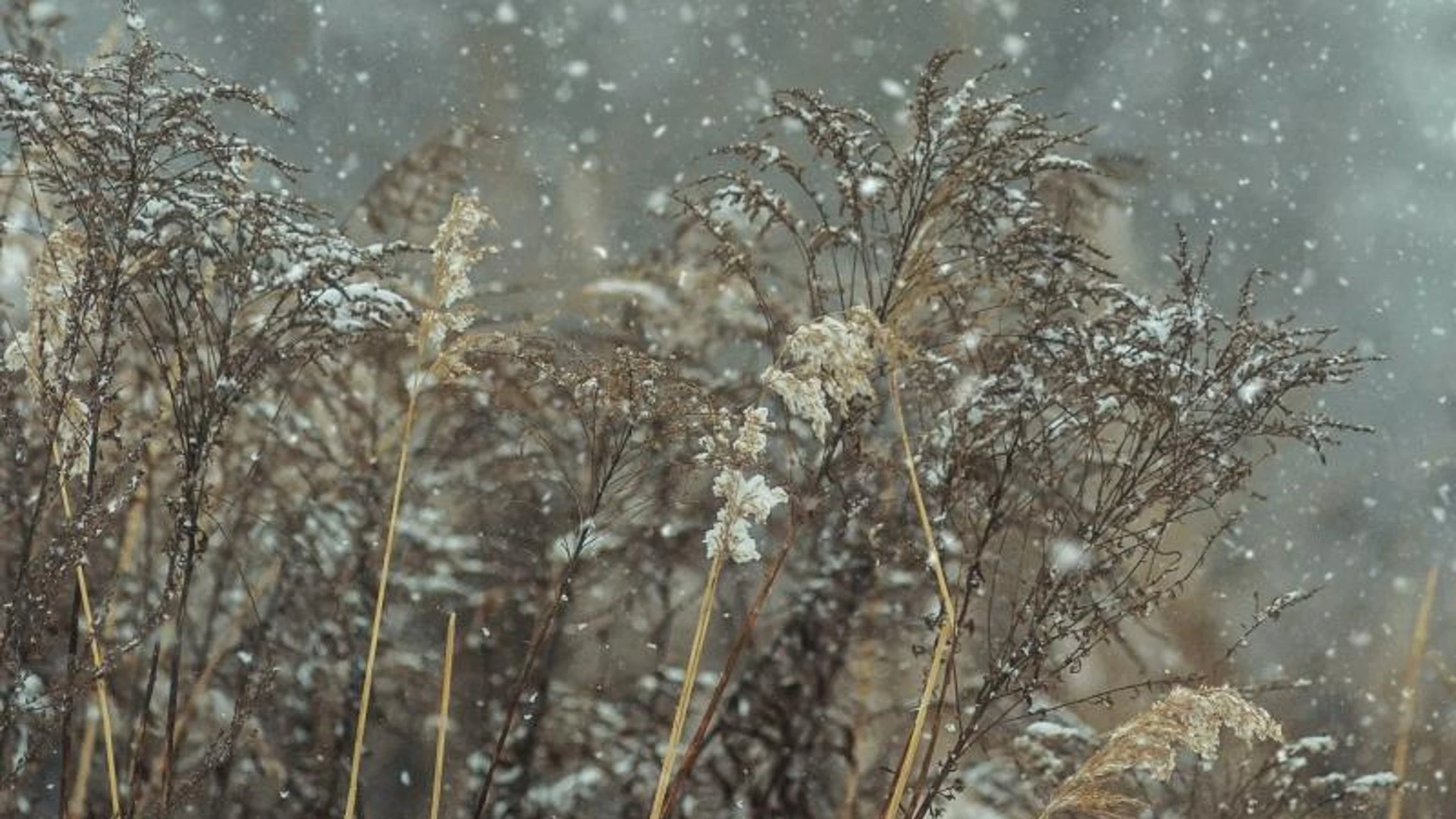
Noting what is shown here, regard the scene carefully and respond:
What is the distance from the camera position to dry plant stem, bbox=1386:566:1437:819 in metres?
6.49

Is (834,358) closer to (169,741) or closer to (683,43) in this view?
(169,741)

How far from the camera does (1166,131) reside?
638cm

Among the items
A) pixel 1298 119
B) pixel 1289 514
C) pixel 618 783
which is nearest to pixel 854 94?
pixel 1298 119

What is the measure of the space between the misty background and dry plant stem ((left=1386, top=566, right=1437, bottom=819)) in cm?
6

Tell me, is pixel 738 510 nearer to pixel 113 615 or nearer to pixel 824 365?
pixel 824 365

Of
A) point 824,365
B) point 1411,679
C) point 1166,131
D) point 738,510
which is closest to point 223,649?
point 738,510

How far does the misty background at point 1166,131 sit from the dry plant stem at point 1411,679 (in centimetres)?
6

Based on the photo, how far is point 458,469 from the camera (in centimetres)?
579

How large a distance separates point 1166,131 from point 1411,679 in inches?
107

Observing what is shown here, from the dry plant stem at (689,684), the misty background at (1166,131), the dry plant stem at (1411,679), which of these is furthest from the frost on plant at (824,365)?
the dry plant stem at (1411,679)

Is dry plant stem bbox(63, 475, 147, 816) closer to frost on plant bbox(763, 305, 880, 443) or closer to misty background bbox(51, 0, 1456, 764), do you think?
misty background bbox(51, 0, 1456, 764)

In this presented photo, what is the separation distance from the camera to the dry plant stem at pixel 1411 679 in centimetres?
649

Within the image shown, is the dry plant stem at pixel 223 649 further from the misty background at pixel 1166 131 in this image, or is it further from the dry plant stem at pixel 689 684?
the dry plant stem at pixel 689 684

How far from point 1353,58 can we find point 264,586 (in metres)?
5.26
